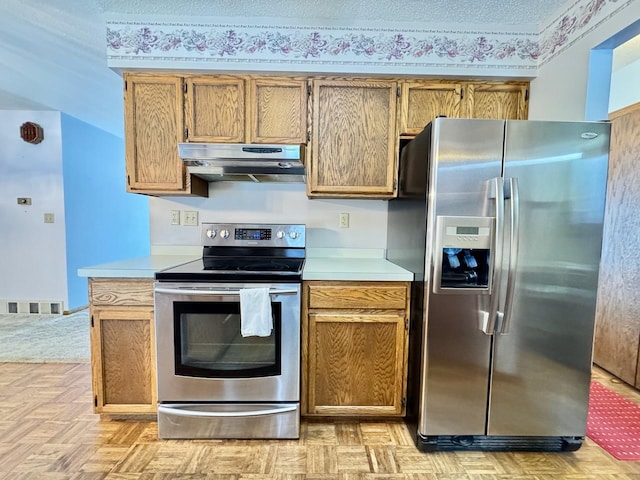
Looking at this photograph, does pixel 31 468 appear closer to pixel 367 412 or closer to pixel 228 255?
pixel 228 255

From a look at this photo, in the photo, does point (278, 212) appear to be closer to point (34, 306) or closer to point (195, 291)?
point (195, 291)

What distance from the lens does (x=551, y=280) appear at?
1533 mm

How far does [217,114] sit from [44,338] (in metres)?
2.76

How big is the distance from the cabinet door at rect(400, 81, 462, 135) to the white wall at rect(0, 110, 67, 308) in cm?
368

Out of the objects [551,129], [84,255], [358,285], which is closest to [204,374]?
[358,285]

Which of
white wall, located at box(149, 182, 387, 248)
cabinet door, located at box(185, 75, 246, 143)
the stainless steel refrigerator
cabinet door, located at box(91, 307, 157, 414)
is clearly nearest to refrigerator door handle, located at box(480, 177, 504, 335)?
the stainless steel refrigerator

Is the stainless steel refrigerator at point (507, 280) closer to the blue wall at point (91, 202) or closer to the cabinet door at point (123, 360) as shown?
the cabinet door at point (123, 360)

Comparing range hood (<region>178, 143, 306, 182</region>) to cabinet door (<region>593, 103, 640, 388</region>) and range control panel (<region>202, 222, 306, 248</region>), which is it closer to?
range control panel (<region>202, 222, 306, 248</region>)

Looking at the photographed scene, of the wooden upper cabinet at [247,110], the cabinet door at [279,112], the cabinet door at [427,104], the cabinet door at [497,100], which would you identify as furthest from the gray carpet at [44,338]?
the cabinet door at [497,100]

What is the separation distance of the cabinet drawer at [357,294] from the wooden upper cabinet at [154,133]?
1131 mm

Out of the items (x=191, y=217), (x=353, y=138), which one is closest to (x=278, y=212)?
(x=191, y=217)

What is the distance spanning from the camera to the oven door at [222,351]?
65.0 inches

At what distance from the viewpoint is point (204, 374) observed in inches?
66.1

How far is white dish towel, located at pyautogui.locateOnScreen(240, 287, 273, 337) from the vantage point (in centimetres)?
159
